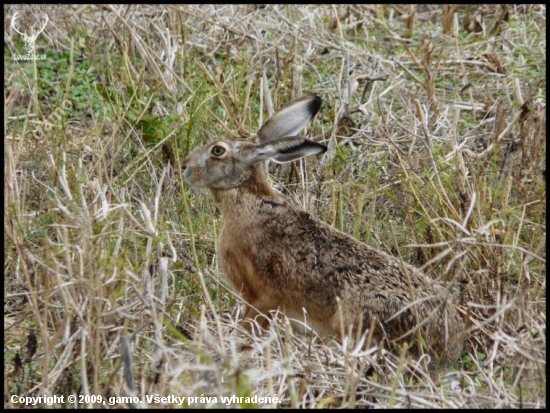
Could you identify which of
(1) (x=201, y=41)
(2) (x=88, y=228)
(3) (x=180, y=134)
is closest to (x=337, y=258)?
(2) (x=88, y=228)

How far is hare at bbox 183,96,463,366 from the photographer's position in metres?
5.21

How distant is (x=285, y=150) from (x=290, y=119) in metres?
0.27

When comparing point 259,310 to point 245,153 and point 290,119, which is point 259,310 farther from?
point 290,119

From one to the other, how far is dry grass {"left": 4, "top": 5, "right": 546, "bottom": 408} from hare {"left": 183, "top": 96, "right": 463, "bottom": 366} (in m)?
0.15

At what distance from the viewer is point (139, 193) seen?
670 cm

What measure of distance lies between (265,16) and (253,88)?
118 centimetres

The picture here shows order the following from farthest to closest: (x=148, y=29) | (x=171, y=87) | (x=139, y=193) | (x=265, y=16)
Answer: (x=265, y=16) < (x=148, y=29) < (x=171, y=87) < (x=139, y=193)

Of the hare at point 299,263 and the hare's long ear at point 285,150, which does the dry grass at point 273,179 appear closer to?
the hare at point 299,263

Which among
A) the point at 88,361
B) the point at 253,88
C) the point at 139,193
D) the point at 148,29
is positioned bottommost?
the point at 88,361

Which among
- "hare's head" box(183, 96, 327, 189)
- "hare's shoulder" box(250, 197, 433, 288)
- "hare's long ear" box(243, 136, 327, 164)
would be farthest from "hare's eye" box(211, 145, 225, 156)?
"hare's shoulder" box(250, 197, 433, 288)

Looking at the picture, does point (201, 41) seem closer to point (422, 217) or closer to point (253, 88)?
point (253, 88)

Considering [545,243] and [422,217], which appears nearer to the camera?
[545,243]

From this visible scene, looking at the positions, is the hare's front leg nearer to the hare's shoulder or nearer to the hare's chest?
the hare's chest

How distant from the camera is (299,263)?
18.6ft
